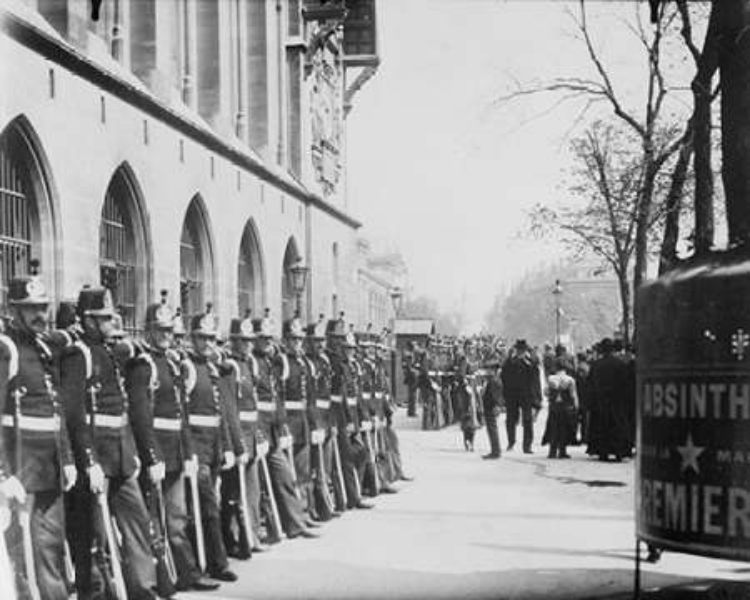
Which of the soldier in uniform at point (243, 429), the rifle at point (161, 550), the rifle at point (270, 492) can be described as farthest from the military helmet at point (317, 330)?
the rifle at point (161, 550)

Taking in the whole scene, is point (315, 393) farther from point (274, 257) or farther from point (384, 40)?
point (384, 40)

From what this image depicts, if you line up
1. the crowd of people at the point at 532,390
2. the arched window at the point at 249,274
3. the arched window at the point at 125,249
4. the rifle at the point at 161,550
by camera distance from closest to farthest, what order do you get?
the rifle at the point at 161,550 → the crowd of people at the point at 532,390 → the arched window at the point at 249,274 → the arched window at the point at 125,249

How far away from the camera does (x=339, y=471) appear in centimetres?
805

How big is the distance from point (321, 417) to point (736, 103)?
4247mm

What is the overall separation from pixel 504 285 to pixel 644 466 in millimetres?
1615

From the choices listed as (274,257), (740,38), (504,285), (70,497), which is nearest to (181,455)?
(70,497)

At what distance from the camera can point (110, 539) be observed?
4820 mm

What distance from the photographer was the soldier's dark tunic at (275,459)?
6934 millimetres

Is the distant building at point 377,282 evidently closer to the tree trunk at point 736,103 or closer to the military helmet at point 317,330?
the military helmet at point 317,330

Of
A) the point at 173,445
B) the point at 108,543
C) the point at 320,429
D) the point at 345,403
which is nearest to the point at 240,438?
the point at 173,445

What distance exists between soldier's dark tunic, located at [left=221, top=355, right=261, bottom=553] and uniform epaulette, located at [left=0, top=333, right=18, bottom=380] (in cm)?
202

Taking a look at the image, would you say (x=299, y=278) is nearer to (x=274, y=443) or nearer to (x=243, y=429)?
(x=274, y=443)

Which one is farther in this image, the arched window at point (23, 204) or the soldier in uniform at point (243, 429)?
the soldier in uniform at point (243, 429)

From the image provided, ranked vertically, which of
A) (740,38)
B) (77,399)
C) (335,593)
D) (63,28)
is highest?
(63,28)
